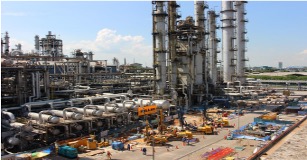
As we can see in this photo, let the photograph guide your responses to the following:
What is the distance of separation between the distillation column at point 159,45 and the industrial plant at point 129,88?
19cm

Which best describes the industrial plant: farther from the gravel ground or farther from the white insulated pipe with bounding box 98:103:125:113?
the gravel ground

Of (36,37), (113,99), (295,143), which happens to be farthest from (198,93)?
(36,37)

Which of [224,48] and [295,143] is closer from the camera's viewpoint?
[295,143]

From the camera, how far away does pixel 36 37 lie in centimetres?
11650

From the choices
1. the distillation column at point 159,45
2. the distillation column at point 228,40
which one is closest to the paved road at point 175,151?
the distillation column at point 159,45

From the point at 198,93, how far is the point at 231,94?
41.2 feet

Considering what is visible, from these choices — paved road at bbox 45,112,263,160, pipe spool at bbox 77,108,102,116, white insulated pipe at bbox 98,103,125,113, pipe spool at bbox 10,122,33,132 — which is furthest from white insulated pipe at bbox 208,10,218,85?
pipe spool at bbox 10,122,33,132

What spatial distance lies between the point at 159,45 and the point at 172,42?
628 centimetres

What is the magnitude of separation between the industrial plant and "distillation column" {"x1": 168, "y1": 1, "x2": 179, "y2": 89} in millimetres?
212

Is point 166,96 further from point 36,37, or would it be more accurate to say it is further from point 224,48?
point 36,37

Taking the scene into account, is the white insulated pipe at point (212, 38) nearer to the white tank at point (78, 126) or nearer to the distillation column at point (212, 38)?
the distillation column at point (212, 38)

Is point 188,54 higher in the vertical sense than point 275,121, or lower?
higher

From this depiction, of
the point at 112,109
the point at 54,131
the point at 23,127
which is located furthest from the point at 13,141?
the point at 112,109

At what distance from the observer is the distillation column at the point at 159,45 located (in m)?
60.2
